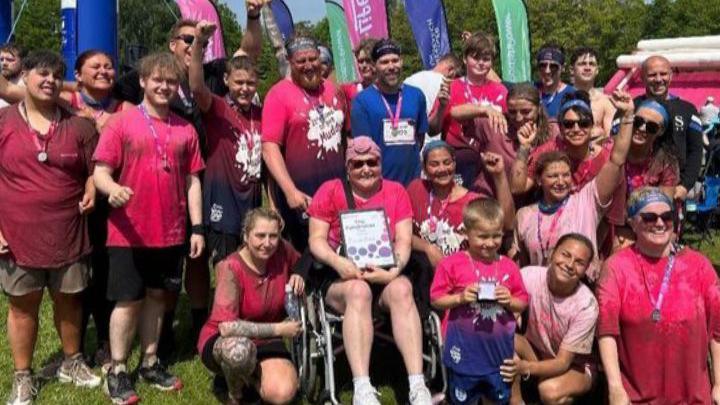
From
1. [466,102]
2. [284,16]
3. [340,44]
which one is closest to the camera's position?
[466,102]

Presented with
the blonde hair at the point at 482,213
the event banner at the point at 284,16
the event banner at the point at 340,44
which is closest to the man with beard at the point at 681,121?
the blonde hair at the point at 482,213

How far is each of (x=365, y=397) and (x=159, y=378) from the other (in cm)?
147

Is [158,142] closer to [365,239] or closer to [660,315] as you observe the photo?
[365,239]

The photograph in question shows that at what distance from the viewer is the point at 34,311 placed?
4258 millimetres

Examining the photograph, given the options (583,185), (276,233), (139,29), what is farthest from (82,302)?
(139,29)

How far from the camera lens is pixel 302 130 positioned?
4645 millimetres

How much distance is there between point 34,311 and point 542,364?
2.89m

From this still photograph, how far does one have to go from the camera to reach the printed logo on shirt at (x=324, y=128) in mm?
4660

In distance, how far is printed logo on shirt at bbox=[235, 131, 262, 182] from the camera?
4691mm

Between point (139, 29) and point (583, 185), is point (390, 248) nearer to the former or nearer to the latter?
point (583, 185)

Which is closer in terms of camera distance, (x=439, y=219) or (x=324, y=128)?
(x=439, y=219)

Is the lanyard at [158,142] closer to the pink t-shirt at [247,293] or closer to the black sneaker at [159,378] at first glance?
the pink t-shirt at [247,293]

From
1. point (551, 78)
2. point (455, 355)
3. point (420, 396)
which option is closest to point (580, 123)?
point (455, 355)

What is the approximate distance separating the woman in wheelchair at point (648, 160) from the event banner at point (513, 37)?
886 centimetres
